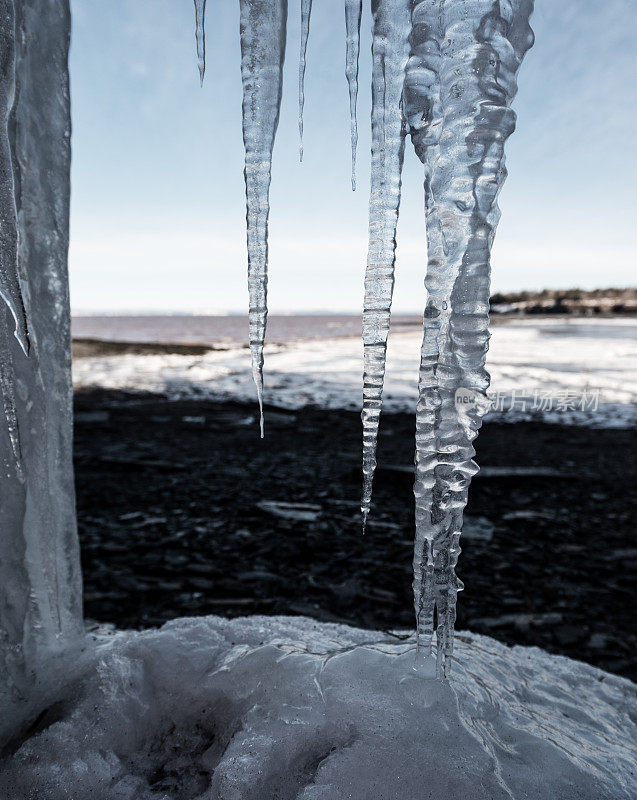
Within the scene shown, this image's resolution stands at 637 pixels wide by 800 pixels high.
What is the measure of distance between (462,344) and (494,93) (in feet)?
2.54

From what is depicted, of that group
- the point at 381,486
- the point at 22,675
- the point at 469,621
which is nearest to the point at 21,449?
the point at 22,675

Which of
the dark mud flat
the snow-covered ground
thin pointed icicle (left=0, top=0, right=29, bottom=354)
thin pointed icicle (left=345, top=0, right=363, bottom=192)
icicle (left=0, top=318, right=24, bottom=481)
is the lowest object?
the dark mud flat

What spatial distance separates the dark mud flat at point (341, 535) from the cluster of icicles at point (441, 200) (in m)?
1.73

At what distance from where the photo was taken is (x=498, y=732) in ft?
5.43

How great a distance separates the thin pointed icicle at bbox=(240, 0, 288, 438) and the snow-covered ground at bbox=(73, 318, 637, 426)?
7.50 m

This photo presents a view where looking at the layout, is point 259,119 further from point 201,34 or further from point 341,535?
point 341,535

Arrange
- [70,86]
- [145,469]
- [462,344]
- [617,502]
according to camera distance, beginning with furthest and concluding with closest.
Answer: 1. [145,469]
2. [617,502]
3. [70,86]
4. [462,344]

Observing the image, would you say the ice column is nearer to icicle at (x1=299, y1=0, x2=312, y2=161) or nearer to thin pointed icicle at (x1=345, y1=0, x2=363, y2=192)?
icicle at (x1=299, y1=0, x2=312, y2=161)

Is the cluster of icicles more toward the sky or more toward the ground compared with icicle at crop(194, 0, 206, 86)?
more toward the ground

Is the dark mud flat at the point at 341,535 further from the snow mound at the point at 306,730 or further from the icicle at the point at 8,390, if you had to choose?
the icicle at the point at 8,390

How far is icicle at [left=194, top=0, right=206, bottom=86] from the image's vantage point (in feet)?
6.32

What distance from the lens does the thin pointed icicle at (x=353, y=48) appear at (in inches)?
71.0

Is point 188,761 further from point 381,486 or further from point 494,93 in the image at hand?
point 381,486

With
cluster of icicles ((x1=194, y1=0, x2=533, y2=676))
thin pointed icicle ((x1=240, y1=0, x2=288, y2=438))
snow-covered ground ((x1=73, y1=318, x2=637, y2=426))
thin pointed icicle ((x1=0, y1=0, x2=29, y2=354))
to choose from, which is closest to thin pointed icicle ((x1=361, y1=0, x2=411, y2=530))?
cluster of icicles ((x1=194, y1=0, x2=533, y2=676))
